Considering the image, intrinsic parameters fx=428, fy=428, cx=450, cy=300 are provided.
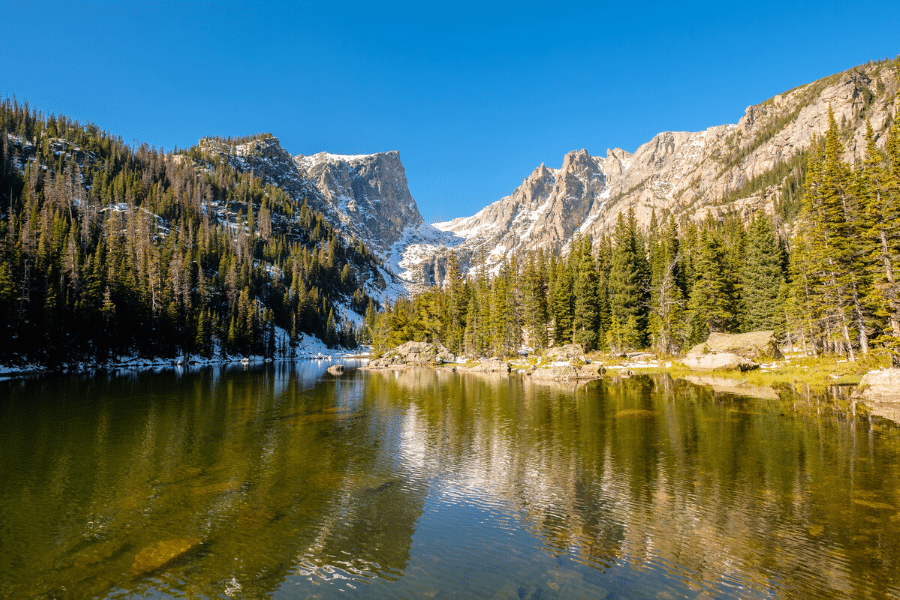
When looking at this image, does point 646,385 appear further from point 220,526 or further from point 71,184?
point 71,184

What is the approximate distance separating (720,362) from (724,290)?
25.9m

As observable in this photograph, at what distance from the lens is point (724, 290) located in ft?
231

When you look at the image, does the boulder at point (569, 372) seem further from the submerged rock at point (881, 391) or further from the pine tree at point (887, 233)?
the pine tree at point (887, 233)

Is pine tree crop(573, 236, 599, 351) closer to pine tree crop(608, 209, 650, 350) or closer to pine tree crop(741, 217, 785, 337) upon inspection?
pine tree crop(608, 209, 650, 350)

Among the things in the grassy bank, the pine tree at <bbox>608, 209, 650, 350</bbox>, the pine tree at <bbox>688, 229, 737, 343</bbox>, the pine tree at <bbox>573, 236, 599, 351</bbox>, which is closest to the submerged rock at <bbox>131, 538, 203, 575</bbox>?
the grassy bank

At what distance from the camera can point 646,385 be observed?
46.8m

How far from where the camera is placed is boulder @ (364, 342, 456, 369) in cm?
9588

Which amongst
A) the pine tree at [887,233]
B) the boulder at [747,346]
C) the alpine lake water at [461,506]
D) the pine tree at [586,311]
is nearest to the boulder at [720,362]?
the boulder at [747,346]

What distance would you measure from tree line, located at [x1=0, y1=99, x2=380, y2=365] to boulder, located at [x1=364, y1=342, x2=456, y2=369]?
177 ft

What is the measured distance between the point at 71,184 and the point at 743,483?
726 ft

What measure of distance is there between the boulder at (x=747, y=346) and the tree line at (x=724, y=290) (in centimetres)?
412

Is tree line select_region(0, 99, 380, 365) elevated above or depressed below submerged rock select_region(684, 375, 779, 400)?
above

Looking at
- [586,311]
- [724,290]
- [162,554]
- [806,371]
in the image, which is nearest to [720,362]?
[806,371]

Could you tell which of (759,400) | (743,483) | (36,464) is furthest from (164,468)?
(759,400)
